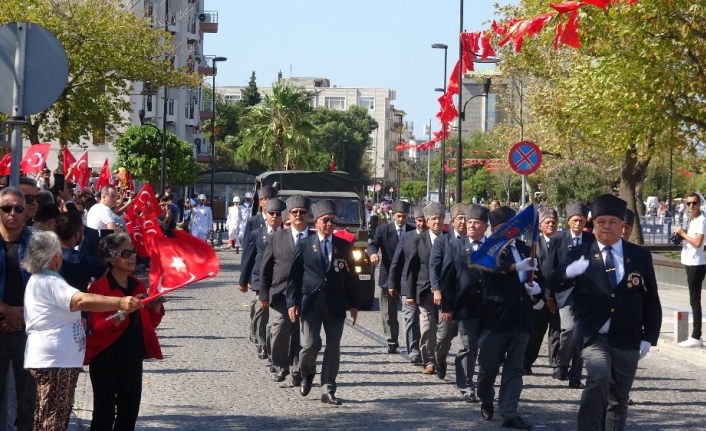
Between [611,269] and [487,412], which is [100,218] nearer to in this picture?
[487,412]

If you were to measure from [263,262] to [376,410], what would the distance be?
90.9 inches

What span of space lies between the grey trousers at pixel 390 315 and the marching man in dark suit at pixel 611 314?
20.4ft

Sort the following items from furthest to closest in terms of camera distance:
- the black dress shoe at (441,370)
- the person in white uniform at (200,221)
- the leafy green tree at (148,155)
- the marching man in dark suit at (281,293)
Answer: the leafy green tree at (148,155) < the person in white uniform at (200,221) < the black dress shoe at (441,370) < the marching man in dark suit at (281,293)

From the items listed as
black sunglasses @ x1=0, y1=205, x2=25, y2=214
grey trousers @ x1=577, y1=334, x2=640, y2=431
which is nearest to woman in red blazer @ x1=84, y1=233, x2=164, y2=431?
black sunglasses @ x1=0, y1=205, x2=25, y2=214

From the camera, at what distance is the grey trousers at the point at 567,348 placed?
39.2 feet

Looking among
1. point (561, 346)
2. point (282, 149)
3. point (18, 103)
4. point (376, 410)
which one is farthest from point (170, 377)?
point (282, 149)

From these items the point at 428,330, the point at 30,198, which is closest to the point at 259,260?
the point at 428,330

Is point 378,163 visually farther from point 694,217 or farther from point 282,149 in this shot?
point 694,217

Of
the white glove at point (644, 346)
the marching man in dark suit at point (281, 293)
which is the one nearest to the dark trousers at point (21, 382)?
the white glove at point (644, 346)

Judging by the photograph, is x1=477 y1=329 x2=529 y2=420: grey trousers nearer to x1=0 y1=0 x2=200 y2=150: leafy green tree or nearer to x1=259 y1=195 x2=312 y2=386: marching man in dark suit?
x1=259 y1=195 x2=312 y2=386: marching man in dark suit

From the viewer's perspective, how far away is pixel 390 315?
14625 millimetres

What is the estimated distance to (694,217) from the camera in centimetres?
1543

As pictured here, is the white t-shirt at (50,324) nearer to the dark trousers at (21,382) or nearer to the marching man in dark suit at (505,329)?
the dark trousers at (21,382)

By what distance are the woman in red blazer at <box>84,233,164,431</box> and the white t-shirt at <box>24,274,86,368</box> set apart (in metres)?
0.54
